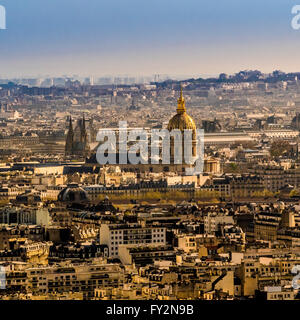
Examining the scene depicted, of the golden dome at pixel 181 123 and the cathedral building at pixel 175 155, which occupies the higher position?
the golden dome at pixel 181 123

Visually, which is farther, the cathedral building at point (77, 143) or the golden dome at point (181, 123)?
the cathedral building at point (77, 143)

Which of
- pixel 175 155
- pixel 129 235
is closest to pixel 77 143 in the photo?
pixel 175 155

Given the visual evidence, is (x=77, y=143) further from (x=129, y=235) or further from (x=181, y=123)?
(x=129, y=235)

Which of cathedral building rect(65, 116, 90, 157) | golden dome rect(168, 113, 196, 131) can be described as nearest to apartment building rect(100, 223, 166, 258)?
golden dome rect(168, 113, 196, 131)

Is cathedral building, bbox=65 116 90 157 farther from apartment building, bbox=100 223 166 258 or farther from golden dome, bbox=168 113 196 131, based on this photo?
apartment building, bbox=100 223 166 258

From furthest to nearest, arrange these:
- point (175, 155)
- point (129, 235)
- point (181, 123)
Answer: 1. point (181, 123)
2. point (175, 155)
3. point (129, 235)

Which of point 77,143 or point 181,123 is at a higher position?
point 181,123

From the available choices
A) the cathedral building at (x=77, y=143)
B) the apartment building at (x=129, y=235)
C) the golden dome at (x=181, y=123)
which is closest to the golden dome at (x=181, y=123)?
the golden dome at (x=181, y=123)

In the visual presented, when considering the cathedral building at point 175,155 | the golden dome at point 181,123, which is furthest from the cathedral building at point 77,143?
the golden dome at point 181,123

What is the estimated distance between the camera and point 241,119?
328ft

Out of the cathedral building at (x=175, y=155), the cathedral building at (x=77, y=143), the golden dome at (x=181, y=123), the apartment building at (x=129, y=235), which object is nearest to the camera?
the apartment building at (x=129, y=235)

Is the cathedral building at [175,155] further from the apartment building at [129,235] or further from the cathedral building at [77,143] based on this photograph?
the apartment building at [129,235]

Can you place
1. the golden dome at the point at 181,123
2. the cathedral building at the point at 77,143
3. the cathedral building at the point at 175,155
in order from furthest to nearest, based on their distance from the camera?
the cathedral building at the point at 77,143, the golden dome at the point at 181,123, the cathedral building at the point at 175,155
